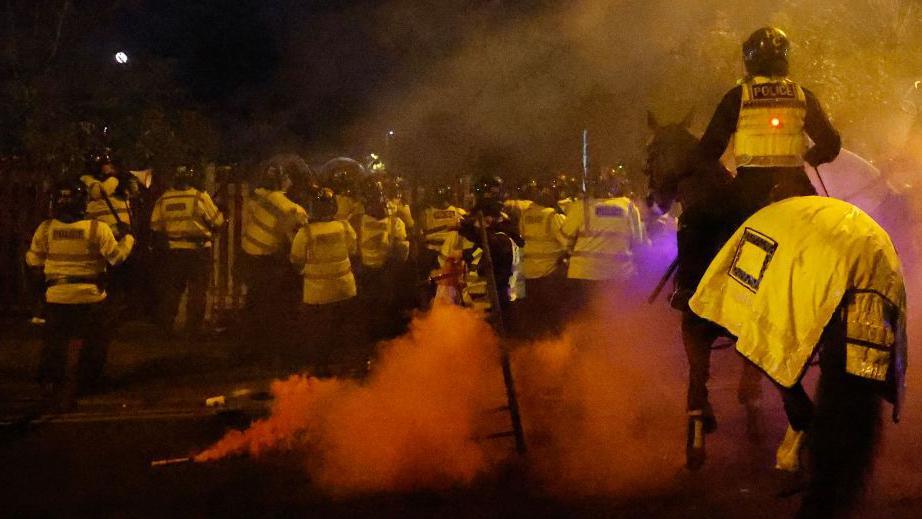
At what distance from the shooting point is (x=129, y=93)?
20.8m

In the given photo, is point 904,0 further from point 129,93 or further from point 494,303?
point 129,93

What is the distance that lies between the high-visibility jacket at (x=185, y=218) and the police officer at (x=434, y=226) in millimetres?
2617

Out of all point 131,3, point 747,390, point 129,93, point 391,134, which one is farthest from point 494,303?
point 131,3

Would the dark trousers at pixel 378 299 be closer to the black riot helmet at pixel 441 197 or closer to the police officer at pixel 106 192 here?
the black riot helmet at pixel 441 197

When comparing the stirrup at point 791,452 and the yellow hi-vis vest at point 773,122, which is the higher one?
the yellow hi-vis vest at point 773,122

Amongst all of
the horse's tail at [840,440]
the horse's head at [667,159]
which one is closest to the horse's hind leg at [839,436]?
the horse's tail at [840,440]

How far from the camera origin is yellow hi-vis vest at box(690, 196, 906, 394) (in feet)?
12.4

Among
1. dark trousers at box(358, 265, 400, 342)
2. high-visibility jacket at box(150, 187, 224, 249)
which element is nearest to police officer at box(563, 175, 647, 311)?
dark trousers at box(358, 265, 400, 342)

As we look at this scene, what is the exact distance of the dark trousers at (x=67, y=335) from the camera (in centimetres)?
834

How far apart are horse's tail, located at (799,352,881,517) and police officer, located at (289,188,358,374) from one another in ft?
19.7

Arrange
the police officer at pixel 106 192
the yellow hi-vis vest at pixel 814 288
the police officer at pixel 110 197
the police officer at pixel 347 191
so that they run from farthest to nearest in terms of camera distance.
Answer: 1. the police officer at pixel 347 191
2. the police officer at pixel 106 192
3. the police officer at pixel 110 197
4. the yellow hi-vis vest at pixel 814 288

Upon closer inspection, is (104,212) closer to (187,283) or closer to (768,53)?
(187,283)

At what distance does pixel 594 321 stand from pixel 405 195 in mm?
4872

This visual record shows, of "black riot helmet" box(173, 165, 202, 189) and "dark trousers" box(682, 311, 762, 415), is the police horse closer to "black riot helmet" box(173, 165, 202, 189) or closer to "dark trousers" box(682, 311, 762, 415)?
"dark trousers" box(682, 311, 762, 415)
